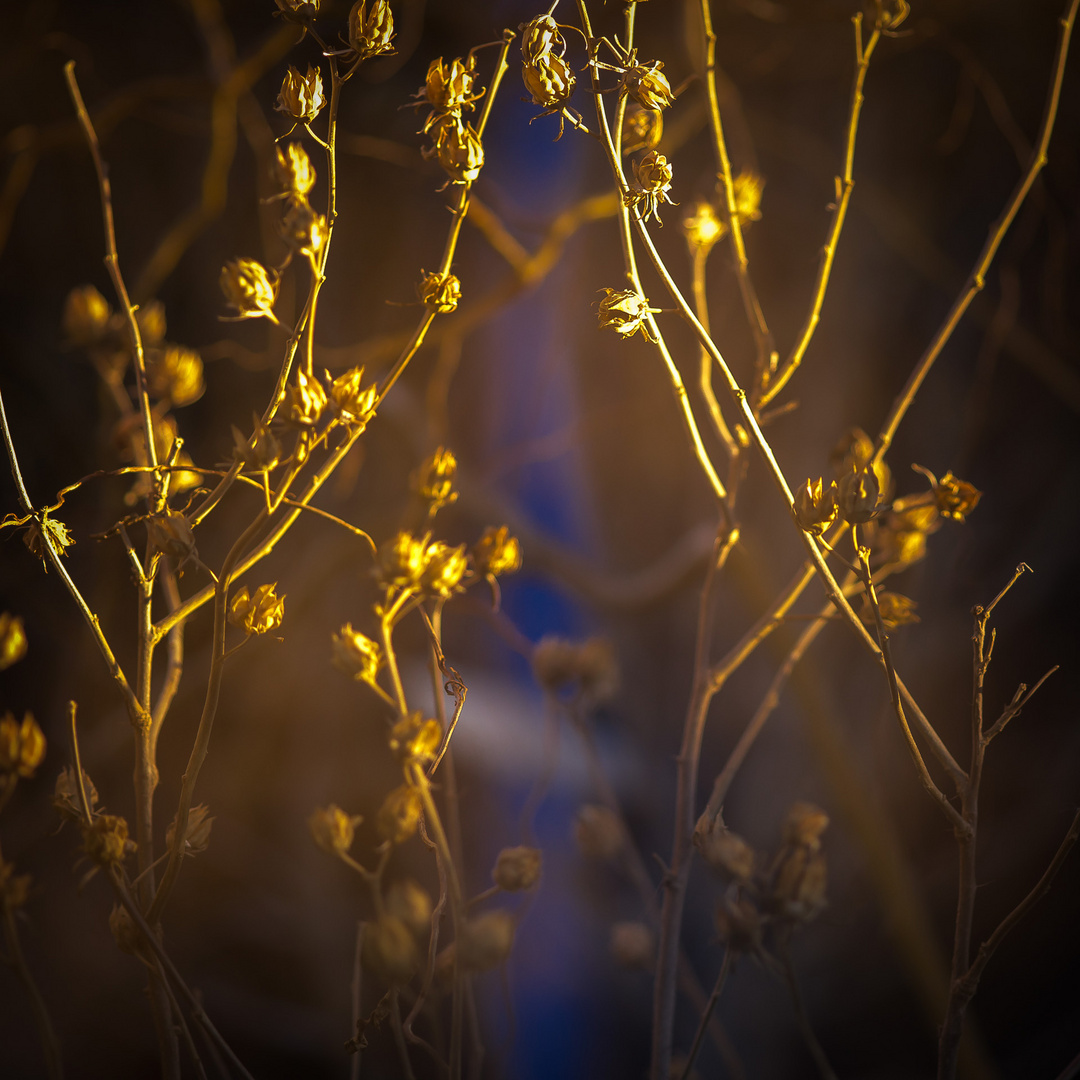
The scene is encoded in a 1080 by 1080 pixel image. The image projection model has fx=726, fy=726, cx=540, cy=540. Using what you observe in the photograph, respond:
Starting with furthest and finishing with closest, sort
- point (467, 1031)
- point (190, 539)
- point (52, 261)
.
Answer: point (52, 261)
point (467, 1031)
point (190, 539)

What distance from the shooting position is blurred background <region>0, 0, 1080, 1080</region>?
0.49 metres

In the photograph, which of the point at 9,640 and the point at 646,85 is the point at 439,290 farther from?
the point at 9,640

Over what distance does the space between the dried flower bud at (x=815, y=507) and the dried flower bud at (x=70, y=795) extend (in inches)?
8.1

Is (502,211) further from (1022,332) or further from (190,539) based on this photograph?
(190,539)

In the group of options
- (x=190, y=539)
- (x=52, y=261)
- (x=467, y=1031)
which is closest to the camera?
(x=190, y=539)

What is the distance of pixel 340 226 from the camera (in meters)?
0.65

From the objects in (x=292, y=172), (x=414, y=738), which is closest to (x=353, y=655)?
(x=414, y=738)

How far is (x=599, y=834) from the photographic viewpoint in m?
0.35

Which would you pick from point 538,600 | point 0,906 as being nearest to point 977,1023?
point 538,600

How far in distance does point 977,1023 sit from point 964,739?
0.18m

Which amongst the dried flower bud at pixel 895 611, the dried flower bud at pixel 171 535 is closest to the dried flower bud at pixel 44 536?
the dried flower bud at pixel 171 535

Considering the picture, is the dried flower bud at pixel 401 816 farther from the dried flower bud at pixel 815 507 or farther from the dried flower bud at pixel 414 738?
the dried flower bud at pixel 815 507

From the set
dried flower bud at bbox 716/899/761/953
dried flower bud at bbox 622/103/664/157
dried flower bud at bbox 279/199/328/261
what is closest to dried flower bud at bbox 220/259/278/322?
dried flower bud at bbox 279/199/328/261

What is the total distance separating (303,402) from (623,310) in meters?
0.09
